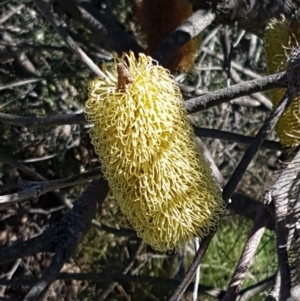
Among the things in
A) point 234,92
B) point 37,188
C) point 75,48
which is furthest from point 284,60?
point 37,188

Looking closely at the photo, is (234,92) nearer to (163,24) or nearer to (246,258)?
(246,258)

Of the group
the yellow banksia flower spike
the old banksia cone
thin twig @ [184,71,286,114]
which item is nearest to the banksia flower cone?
the yellow banksia flower spike

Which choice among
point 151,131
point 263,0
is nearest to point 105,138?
point 151,131

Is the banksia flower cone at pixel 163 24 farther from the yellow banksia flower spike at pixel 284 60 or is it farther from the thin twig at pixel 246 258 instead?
the thin twig at pixel 246 258

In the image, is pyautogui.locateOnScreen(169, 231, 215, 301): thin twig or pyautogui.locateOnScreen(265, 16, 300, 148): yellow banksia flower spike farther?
pyautogui.locateOnScreen(265, 16, 300, 148): yellow banksia flower spike

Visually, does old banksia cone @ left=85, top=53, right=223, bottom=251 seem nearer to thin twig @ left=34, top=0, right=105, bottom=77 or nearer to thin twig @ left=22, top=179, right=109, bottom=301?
thin twig @ left=34, top=0, right=105, bottom=77

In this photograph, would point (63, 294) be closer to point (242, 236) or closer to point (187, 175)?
point (242, 236)
